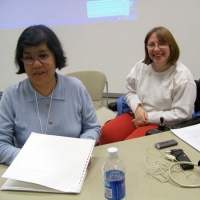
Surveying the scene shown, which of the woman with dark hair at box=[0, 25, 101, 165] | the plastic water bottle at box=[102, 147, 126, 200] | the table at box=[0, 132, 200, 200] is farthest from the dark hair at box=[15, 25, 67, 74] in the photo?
the plastic water bottle at box=[102, 147, 126, 200]

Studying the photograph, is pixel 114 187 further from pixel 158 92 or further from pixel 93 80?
pixel 93 80

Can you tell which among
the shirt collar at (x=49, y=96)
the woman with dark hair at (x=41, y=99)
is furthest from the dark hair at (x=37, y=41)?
the shirt collar at (x=49, y=96)

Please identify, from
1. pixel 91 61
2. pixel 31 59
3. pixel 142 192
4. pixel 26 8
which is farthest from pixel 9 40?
pixel 142 192

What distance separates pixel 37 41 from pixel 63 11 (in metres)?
2.69

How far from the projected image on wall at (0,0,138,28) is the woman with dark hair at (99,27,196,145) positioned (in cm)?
166

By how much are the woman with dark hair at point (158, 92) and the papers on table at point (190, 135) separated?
1.23ft

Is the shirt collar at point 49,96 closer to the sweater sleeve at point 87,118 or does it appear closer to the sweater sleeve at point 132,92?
the sweater sleeve at point 87,118

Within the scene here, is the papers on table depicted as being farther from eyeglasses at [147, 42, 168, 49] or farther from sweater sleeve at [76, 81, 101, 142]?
eyeglasses at [147, 42, 168, 49]

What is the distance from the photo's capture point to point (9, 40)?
13.4ft

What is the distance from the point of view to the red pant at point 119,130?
1712 millimetres

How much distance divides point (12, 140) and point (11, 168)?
14.2 inches

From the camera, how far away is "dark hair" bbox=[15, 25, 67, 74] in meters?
1.12

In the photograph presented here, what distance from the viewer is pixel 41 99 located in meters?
1.23

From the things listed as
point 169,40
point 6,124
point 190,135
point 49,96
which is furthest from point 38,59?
point 169,40
